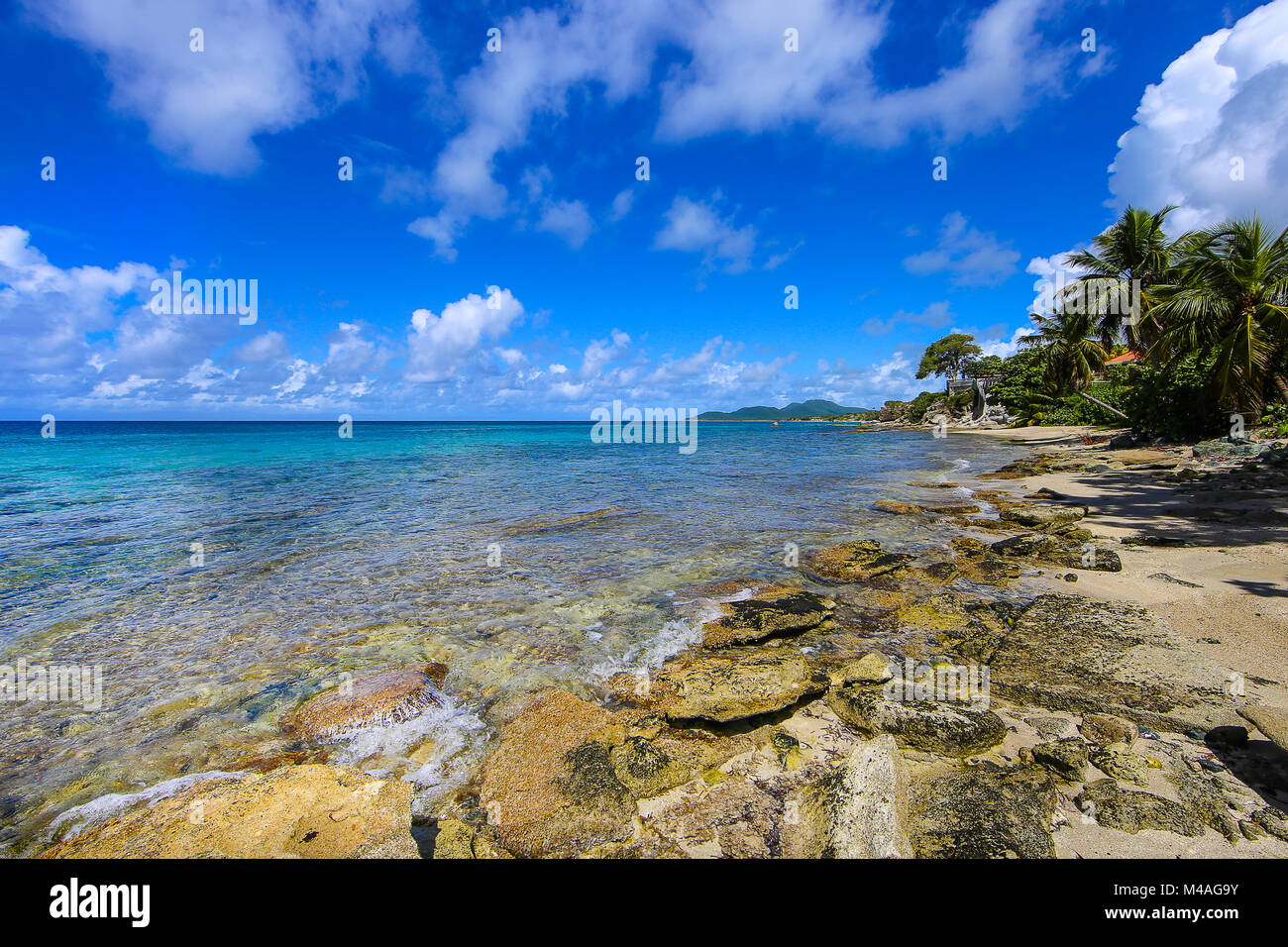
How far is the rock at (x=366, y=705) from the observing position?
205 inches

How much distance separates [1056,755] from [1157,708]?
171 centimetres

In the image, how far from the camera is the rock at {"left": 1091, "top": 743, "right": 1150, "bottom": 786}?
3.94 m

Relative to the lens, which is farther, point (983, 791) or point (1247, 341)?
point (1247, 341)

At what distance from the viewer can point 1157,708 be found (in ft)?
16.1

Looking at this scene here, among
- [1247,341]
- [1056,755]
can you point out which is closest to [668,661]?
[1056,755]

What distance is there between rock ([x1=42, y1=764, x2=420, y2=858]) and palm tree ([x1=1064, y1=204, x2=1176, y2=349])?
45.1m

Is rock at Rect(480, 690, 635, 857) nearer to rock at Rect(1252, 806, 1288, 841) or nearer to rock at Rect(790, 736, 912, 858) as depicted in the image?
rock at Rect(790, 736, 912, 858)

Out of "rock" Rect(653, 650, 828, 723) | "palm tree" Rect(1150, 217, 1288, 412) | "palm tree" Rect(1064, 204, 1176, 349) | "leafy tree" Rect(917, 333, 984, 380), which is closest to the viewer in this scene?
"rock" Rect(653, 650, 828, 723)

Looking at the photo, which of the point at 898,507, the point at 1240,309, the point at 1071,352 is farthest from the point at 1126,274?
the point at 898,507

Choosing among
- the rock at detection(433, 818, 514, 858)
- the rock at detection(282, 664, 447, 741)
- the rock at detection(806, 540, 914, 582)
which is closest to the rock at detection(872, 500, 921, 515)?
the rock at detection(806, 540, 914, 582)

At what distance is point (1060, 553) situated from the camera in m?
10.0

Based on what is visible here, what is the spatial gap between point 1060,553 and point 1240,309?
64.2 feet
